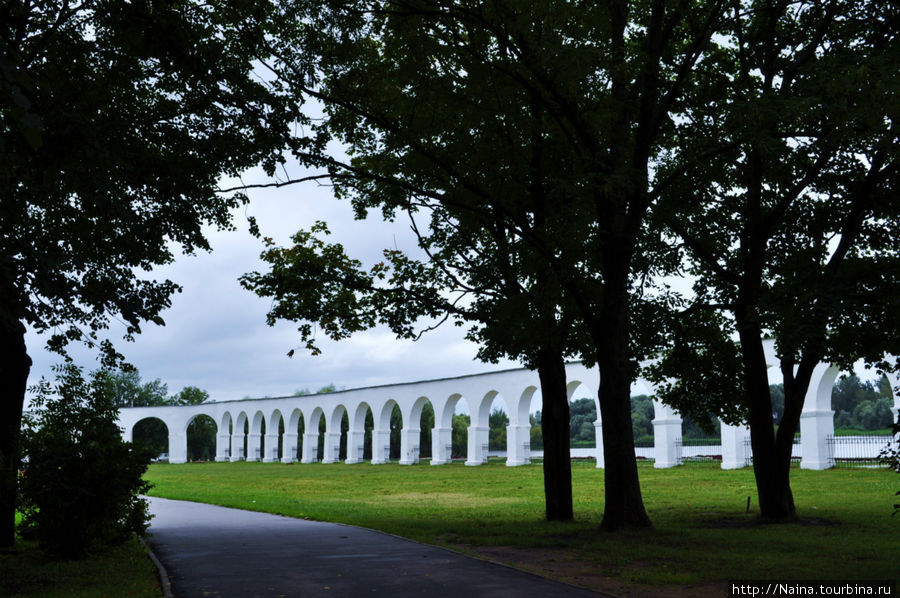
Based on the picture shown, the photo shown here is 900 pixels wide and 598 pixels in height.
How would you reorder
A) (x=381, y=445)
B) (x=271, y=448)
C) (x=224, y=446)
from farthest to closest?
(x=224, y=446) < (x=271, y=448) < (x=381, y=445)

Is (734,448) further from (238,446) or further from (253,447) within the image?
(238,446)

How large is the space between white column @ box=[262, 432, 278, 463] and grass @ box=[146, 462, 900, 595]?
100ft

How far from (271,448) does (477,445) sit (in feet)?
82.9

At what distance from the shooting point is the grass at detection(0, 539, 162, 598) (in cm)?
715

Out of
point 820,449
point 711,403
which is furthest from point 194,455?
point 711,403

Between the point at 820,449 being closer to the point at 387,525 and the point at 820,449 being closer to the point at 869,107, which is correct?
the point at 387,525

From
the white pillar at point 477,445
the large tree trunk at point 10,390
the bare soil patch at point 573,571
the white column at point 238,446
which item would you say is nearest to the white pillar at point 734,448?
the white pillar at point 477,445

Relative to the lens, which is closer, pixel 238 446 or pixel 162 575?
pixel 162 575

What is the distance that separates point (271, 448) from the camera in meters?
55.8

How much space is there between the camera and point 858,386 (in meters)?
81.0

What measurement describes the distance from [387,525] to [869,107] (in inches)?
347

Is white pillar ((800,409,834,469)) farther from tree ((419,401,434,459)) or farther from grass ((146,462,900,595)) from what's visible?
tree ((419,401,434,459))

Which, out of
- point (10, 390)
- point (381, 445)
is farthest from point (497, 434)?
point (10, 390)

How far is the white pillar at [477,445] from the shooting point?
34719 millimetres
